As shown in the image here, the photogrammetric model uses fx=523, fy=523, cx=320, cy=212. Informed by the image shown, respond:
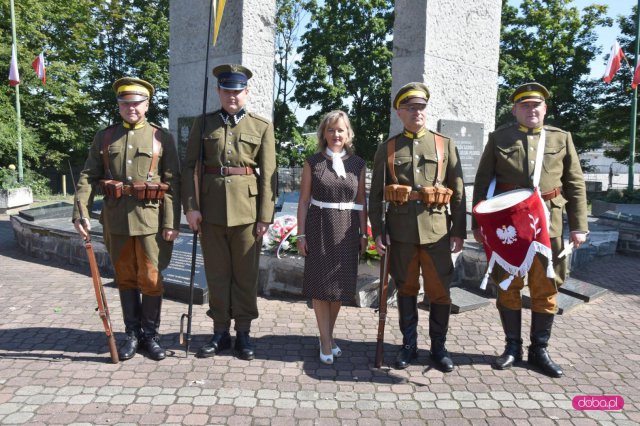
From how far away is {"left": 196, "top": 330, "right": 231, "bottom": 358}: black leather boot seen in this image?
382cm

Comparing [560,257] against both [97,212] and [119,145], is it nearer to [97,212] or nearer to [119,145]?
[119,145]

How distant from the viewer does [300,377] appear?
355 centimetres

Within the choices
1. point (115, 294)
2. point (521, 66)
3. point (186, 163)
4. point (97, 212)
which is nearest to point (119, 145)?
point (186, 163)

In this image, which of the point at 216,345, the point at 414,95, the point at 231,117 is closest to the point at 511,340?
the point at 414,95

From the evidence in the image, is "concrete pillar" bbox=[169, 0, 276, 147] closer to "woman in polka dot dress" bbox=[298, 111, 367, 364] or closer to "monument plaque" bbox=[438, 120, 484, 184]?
"monument plaque" bbox=[438, 120, 484, 184]

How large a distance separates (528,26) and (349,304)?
2659 centimetres

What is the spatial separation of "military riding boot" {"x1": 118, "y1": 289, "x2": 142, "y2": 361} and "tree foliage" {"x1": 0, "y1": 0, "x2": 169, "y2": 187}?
18.5 m

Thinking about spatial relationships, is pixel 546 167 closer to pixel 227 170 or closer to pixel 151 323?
pixel 227 170

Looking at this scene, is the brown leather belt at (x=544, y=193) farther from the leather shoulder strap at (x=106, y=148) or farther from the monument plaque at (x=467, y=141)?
the leather shoulder strap at (x=106, y=148)

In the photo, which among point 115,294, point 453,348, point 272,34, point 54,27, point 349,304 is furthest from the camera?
point 54,27

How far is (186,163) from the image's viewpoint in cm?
378

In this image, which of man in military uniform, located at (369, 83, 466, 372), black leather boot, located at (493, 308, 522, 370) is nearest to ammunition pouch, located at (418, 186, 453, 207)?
man in military uniform, located at (369, 83, 466, 372)

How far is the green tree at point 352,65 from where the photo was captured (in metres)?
26.0

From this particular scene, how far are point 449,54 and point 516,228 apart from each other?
295cm
